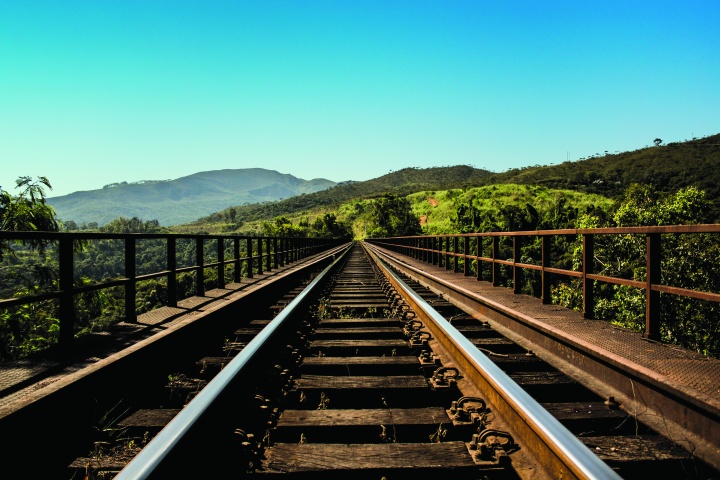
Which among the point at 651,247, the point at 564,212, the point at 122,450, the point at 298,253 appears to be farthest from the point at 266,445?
the point at 564,212

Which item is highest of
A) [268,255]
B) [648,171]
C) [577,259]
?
[648,171]

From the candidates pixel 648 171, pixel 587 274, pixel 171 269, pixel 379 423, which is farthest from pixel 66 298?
pixel 648 171

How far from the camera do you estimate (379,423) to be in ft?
9.84

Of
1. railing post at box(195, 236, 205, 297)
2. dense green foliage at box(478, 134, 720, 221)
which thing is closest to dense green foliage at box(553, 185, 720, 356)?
railing post at box(195, 236, 205, 297)

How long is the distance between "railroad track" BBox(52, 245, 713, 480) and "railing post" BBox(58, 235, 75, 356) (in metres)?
1.28

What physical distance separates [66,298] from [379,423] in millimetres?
3467

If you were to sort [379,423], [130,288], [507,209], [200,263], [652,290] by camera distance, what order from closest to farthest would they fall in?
1. [379,423]
2. [652,290]
3. [130,288]
4. [200,263]
5. [507,209]

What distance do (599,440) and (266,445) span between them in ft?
6.01

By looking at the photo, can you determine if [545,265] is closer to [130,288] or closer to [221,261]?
[130,288]

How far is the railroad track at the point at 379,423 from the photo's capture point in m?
2.38

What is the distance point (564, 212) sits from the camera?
88.1 m

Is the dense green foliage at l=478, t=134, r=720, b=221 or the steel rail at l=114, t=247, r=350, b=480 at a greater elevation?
the dense green foliage at l=478, t=134, r=720, b=221

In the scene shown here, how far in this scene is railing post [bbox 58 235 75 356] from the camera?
4.69 m

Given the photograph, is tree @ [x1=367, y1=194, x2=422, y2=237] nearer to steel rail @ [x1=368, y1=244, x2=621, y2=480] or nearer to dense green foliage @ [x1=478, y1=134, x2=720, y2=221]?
dense green foliage @ [x1=478, y1=134, x2=720, y2=221]
